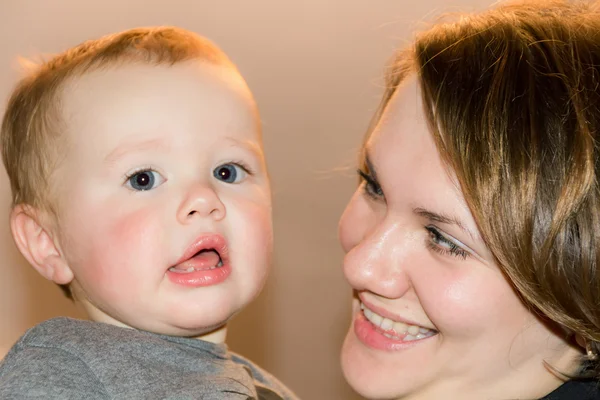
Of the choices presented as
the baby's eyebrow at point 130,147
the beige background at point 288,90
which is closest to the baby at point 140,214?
the baby's eyebrow at point 130,147

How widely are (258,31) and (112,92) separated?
999 mm

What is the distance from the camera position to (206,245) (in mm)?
1229

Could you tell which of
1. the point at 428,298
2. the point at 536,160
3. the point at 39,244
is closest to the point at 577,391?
the point at 428,298

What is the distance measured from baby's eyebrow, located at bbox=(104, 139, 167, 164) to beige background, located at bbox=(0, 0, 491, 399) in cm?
96

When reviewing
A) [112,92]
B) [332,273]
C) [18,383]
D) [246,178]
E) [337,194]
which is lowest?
[332,273]

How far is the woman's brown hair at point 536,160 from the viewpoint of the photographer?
116cm

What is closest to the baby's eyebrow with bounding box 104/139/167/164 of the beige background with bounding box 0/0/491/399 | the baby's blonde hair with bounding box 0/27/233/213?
the baby's blonde hair with bounding box 0/27/233/213

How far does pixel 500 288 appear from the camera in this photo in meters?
1.23

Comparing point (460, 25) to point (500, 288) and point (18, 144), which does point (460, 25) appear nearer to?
point (500, 288)

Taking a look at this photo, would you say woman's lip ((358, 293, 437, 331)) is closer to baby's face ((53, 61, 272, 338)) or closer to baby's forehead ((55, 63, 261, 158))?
baby's face ((53, 61, 272, 338))

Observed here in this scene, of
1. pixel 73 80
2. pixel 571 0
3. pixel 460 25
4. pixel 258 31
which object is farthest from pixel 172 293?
pixel 258 31

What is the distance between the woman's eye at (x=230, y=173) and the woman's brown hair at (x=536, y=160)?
0.31m

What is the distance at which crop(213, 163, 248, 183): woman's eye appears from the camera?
1.31 meters

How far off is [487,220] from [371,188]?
1.00 feet
